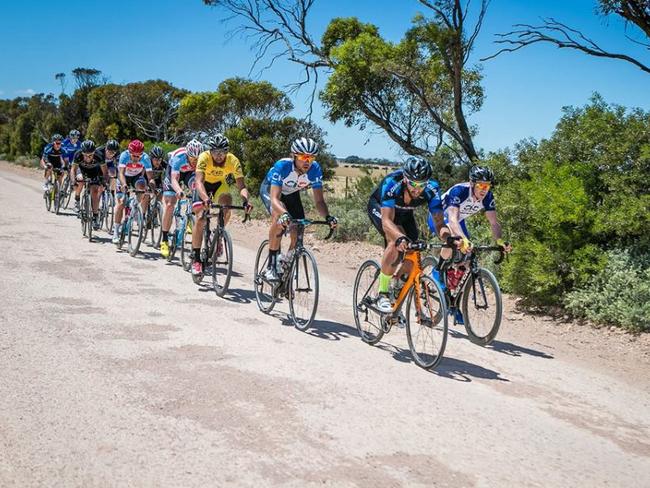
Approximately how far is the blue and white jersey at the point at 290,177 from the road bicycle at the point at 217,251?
102 cm

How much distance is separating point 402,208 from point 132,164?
7683 mm

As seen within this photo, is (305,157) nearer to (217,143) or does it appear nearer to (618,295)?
(217,143)

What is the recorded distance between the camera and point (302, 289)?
25.9ft

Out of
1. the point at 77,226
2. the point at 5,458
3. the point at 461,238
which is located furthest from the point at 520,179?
the point at 77,226

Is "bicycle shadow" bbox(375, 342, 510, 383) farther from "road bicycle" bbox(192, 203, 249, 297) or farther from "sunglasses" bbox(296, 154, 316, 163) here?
"road bicycle" bbox(192, 203, 249, 297)

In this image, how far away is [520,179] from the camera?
1093 cm

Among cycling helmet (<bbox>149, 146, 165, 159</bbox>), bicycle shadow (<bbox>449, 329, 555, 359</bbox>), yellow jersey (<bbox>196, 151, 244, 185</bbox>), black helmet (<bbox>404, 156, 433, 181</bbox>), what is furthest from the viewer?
cycling helmet (<bbox>149, 146, 165, 159</bbox>)

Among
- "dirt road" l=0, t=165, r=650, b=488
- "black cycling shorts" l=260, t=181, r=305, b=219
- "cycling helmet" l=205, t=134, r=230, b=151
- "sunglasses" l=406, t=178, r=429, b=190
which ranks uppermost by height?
"cycling helmet" l=205, t=134, r=230, b=151

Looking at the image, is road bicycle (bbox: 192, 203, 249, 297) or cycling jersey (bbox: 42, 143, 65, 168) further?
cycling jersey (bbox: 42, 143, 65, 168)

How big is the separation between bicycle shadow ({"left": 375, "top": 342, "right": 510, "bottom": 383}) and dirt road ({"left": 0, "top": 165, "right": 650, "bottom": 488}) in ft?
0.10

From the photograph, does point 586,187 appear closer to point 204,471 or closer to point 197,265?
point 197,265

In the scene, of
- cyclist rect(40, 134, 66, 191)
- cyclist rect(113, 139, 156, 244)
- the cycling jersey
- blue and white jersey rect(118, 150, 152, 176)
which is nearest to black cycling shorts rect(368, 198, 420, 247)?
cyclist rect(113, 139, 156, 244)

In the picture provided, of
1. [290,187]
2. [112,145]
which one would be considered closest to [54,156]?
[112,145]

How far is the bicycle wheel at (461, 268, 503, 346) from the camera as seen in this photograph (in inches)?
292
